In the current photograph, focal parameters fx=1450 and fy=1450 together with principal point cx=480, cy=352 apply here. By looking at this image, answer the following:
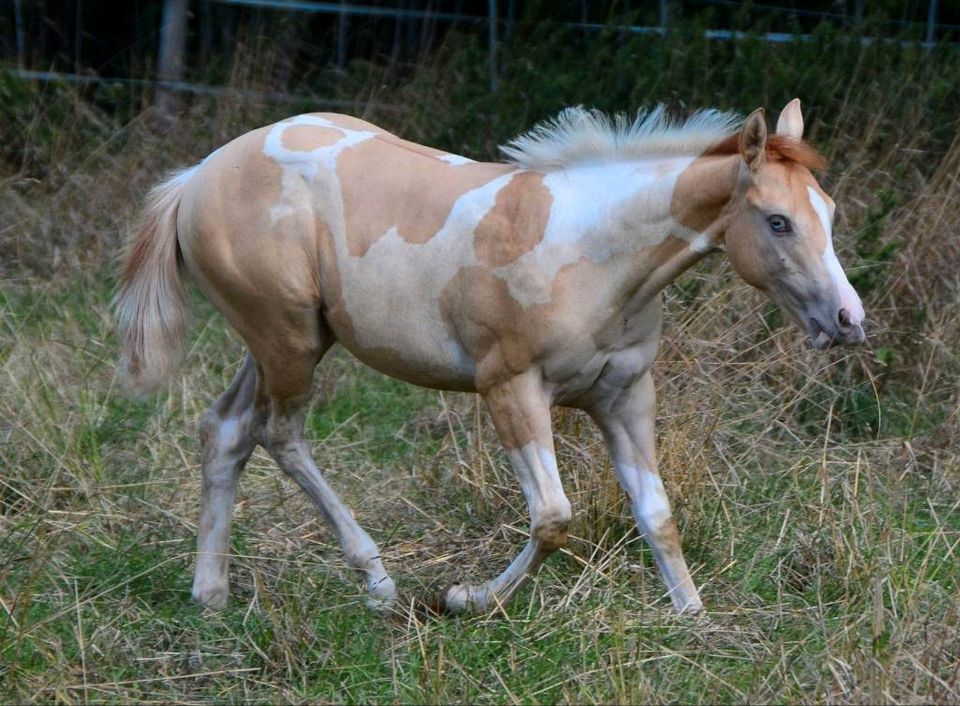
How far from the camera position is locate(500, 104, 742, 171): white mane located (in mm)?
4234

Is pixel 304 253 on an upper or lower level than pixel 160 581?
upper

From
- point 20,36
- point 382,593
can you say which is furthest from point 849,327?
point 20,36

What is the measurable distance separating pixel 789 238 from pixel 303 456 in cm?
177

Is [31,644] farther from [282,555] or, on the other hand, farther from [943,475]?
[943,475]

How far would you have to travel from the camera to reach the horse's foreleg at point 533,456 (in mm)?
4191

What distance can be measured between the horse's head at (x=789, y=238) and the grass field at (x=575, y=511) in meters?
0.76

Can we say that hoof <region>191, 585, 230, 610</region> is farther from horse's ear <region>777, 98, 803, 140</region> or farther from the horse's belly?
horse's ear <region>777, 98, 803, 140</region>

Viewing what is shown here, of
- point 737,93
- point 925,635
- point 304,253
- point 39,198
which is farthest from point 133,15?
point 925,635

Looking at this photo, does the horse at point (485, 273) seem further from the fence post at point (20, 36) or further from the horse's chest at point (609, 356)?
the fence post at point (20, 36)

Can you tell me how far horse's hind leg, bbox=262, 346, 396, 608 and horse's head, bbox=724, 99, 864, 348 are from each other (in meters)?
1.45

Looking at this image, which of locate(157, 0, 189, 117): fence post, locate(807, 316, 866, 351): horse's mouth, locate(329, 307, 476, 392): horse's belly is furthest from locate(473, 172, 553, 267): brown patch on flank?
locate(157, 0, 189, 117): fence post

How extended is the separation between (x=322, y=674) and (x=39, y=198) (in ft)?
17.2

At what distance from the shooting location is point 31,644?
3.88 metres

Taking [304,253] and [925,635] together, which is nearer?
[925,635]
